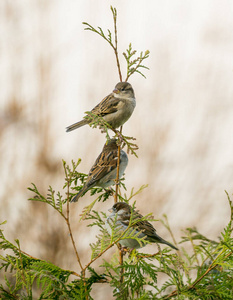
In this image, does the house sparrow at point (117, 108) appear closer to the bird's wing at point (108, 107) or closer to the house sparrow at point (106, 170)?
the bird's wing at point (108, 107)

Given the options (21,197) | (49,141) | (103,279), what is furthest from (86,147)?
(103,279)

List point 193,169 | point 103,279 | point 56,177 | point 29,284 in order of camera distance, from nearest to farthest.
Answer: point 29,284 → point 103,279 → point 56,177 → point 193,169

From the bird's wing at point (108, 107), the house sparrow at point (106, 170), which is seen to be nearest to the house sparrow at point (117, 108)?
the bird's wing at point (108, 107)

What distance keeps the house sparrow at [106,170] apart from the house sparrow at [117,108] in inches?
4.9

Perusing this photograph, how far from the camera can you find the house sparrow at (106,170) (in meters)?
1.98

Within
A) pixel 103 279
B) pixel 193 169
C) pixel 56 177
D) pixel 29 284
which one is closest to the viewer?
pixel 29 284

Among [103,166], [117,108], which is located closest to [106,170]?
[103,166]

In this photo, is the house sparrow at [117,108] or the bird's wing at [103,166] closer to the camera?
the bird's wing at [103,166]

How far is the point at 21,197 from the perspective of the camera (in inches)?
143

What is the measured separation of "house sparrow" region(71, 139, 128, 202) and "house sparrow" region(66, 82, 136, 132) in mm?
125

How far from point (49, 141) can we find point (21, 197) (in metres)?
0.51

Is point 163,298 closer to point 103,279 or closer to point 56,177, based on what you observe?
point 103,279

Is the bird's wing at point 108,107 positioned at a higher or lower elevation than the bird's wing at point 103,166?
higher

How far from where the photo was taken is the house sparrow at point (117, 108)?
2.31 m
